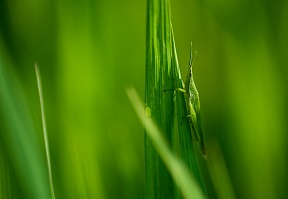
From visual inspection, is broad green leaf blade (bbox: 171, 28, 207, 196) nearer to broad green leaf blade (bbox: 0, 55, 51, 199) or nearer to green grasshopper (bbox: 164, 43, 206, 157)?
green grasshopper (bbox: 164, 43, 206, 157)

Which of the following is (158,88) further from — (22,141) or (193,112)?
(22,141)

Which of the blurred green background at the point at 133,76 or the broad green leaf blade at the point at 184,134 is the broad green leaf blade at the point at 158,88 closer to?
the broad green leaf blade at the point at 184,134

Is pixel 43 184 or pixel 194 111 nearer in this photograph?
pixel 43 184

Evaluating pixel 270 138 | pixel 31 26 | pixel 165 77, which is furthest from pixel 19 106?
pixel 270 138

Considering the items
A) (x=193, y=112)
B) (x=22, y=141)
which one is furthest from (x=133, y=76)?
(x=22, y=141)

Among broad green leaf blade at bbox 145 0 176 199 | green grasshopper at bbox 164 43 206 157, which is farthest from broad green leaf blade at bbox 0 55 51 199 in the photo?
green grasshopper at bbox 164 43 206 157

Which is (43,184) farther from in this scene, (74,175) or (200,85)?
(200,85)

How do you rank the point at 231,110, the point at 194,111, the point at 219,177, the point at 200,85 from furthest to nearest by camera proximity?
the point at 200,85 → the point at 231,110 → the point at 194,111 → the point at 219,177
